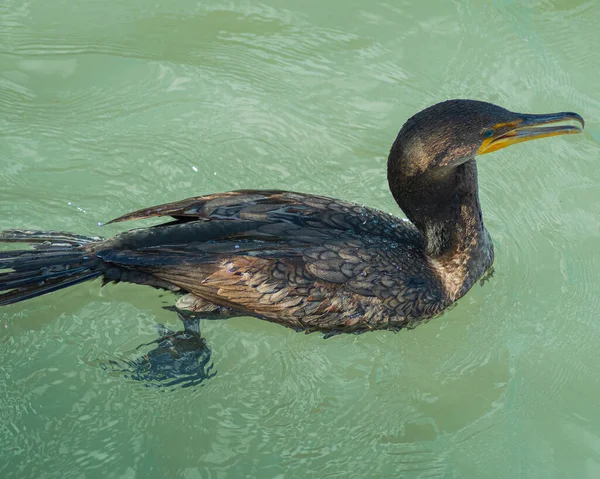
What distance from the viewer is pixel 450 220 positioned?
5145mm

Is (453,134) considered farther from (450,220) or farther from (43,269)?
(43,269)

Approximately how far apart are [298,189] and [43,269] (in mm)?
1945

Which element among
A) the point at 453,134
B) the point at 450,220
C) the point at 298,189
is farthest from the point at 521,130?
the point at 298,189

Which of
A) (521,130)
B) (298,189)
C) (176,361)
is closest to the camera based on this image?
(521,130)

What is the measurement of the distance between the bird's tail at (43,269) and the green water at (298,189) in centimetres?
41

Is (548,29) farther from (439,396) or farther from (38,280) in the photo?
(38,280)

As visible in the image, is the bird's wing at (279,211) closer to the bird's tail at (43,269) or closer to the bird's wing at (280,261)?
the bird's wing at (280,261)

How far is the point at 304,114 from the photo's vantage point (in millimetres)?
6555

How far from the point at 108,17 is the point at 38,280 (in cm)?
298

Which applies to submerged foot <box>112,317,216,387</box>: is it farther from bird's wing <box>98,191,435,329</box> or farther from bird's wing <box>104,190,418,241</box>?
bird's wing <box>104,190,418,241</box>

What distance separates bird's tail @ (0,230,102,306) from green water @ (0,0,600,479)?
410mm

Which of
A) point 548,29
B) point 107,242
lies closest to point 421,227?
point 107,242

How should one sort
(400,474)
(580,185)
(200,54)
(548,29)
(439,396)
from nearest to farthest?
(400,474)
(439,396)
(580,185)
(200,54)
(548,29)

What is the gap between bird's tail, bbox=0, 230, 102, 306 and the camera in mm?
4766
